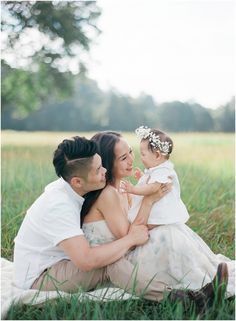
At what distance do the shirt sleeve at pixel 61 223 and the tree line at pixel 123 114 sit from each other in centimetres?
239

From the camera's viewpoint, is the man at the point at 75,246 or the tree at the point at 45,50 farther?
the tree at the point at 45,50

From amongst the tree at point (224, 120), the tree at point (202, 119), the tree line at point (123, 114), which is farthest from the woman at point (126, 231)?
the tree at point (224, 120)

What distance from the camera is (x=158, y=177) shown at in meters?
2.67

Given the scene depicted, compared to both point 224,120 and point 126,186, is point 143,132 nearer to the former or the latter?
point 126,186

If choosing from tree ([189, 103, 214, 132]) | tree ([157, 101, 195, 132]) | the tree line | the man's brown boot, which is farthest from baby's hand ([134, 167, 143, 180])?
tree ([189, 103, 214, 132])

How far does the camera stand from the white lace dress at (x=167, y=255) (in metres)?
2.68

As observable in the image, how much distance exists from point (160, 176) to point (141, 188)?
0.38 ft

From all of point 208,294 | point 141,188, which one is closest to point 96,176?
point 141,188

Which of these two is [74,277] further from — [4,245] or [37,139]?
[37,139]

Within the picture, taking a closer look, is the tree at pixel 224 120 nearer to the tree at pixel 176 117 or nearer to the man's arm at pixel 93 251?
the tree at pixel 176 117

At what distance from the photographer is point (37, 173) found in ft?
16.6

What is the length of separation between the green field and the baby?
1.33ft

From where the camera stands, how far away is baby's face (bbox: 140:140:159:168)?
2.71m

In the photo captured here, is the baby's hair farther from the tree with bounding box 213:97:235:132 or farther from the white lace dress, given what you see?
the tree with bounding box 213:97:235:132
